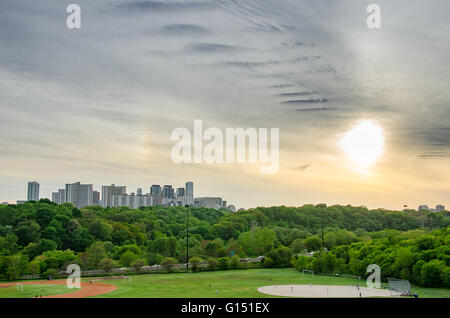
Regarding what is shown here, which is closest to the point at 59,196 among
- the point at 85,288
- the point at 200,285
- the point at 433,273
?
the point at 85,288

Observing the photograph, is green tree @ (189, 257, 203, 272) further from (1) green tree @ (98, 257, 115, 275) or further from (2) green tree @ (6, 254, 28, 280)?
(2) green tree @ (6, 254, 28, 280)

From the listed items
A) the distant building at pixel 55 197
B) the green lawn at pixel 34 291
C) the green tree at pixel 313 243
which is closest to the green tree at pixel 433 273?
the green tree at pixel 313 243

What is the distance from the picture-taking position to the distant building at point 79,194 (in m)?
166

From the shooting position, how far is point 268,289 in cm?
4138

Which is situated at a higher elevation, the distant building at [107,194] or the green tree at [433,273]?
the distant building at [107,194]

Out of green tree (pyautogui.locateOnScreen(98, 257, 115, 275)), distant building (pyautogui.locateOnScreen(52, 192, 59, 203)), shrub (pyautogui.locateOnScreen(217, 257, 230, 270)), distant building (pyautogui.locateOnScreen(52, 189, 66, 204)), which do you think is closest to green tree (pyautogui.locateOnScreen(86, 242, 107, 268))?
green tree (pyautogui.locateOnScreen(98, 257, 115, 275))

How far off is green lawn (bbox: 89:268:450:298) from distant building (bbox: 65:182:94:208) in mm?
124241

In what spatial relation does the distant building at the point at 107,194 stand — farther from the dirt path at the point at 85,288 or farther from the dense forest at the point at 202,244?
the dirt path at the point at 85,288

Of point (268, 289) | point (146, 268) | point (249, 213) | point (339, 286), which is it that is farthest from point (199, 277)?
point (249, 213)

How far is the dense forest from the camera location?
153 feet

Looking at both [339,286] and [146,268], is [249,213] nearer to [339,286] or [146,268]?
[146,268]

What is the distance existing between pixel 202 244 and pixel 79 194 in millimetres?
106505

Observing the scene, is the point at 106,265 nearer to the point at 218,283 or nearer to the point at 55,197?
the point at 218,283

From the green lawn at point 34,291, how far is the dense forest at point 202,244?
20.2 feet
